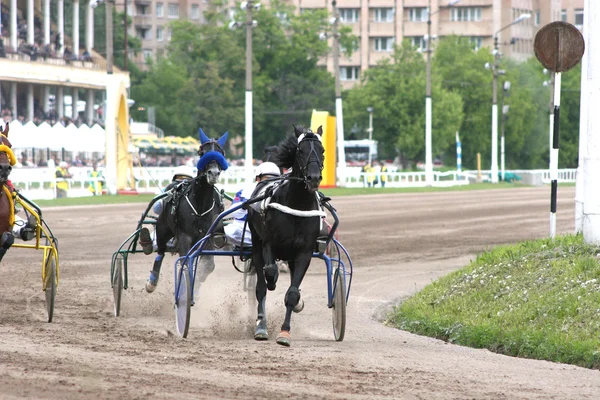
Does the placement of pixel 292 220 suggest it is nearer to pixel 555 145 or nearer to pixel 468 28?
pixel 555 145

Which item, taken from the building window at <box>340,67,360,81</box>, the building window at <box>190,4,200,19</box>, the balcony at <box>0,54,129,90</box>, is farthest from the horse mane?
the building window at <box>190,4,200,19</box>

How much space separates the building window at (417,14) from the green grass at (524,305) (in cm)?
9145

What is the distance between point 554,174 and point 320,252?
4.68 meters

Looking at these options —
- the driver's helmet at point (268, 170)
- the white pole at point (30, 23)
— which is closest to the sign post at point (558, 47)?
the driver's helmet at point (268, 170)

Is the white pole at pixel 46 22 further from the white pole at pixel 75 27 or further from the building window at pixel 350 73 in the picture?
the building window at pixel 350 73

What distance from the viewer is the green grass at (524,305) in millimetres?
8828

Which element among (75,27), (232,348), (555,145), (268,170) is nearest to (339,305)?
(232,348)

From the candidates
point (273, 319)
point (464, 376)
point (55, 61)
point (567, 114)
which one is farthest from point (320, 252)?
point (567, 114)

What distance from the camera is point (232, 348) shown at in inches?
344

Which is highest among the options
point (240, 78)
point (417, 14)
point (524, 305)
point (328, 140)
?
point (417, 14)

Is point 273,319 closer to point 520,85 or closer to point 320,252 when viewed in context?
point 320,252

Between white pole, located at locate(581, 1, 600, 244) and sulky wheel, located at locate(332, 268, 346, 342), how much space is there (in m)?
3.46

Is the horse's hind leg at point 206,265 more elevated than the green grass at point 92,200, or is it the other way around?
the horse's hind leg at point 206,265

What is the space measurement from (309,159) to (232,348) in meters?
1.57
